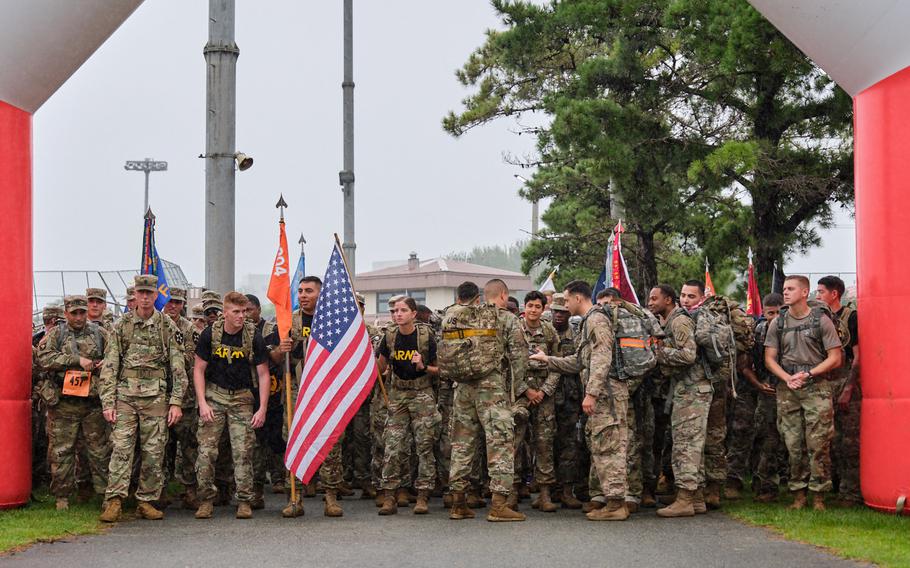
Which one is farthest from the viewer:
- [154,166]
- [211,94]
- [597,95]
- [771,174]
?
[154,166]

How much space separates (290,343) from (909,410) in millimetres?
5792

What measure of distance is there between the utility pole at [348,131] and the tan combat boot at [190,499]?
1156 centimetres

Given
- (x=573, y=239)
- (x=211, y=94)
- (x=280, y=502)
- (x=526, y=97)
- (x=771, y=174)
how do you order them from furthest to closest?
(x=573, y=239)
(x=526, y=97)
(x=771, y=174)
(x=211, y=94)
(x=280, y=502)

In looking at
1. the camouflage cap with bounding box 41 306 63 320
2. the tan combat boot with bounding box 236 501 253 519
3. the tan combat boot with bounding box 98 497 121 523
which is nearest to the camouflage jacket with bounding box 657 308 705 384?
the tan combat boot with bounding box 236 501 253 519

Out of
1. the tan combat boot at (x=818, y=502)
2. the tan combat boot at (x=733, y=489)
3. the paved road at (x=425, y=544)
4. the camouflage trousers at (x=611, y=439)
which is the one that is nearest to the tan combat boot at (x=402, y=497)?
the paved road at (x=425, y=544)

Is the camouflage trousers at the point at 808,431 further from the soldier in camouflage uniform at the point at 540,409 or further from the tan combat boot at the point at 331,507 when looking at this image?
the tan combat boot at the point at 331,507

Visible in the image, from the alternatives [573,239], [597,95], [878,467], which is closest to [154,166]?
[573,239]

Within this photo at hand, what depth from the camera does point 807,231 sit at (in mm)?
20969

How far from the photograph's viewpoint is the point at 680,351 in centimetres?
1056

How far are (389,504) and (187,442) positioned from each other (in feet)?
7.65

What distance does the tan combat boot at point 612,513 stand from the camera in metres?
10.3

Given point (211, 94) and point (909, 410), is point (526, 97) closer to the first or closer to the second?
point (211, 94)

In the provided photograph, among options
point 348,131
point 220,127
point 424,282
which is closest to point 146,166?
point 424,282

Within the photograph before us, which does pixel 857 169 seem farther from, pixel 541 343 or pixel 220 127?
pixel 220 127
